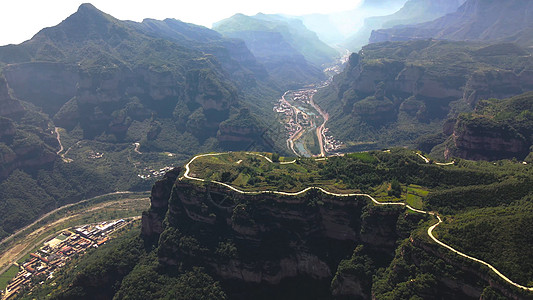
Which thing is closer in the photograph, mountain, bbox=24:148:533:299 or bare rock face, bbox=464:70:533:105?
mountain, bbox=24:148:533:299

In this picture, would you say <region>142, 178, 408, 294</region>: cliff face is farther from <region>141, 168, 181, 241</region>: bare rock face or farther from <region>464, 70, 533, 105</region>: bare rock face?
<region>464, 70, 533, 105</region>: bare rock face

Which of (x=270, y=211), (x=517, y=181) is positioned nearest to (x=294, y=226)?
(x=270, y=211)

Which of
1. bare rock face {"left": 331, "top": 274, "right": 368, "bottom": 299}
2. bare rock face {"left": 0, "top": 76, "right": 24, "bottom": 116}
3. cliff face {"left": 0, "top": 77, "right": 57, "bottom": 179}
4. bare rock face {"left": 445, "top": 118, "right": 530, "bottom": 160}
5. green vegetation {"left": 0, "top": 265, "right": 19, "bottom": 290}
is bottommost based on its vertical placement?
green vegetation {"left": 0, "top": 265, "right": 19, "bottom": 290}

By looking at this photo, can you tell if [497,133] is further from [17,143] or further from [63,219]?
[17,143]

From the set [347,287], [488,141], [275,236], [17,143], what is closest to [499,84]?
[488,141]

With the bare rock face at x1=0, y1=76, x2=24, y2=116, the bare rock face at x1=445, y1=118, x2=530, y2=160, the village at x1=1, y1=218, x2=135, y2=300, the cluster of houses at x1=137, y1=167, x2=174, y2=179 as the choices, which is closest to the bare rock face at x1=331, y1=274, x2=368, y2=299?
the bare rock face at x1=445, y1=118, x2=530, y2=160

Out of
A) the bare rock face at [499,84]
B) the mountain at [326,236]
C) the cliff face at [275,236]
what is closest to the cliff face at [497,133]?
the mountain at [326,236]
